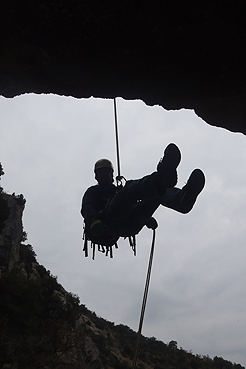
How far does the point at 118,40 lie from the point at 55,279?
23.9m

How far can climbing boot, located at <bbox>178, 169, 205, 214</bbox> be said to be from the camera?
3.23 meters

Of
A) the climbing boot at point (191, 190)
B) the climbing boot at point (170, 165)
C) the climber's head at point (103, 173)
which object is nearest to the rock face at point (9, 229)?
the climber's head at point (103, 173)

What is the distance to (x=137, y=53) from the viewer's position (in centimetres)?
249

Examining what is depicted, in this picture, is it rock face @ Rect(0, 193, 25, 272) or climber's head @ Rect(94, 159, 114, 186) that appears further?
rock face @ Rect(0, 193, 25, 272)

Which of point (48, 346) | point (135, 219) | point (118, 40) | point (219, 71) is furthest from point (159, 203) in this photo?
point (48, 346)

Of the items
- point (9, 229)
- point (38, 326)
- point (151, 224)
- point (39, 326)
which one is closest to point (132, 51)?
point (151, 224)

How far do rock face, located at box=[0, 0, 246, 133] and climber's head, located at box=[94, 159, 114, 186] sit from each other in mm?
2119

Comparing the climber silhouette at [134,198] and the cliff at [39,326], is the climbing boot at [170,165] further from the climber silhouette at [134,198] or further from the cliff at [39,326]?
the cliff at [39,326]

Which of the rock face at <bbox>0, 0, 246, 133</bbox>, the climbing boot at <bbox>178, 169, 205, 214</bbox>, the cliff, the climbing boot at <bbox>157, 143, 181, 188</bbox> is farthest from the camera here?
the cliff

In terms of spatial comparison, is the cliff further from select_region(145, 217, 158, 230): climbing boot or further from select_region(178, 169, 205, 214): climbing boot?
select_region(178, 169, 205, 214): climbing boot

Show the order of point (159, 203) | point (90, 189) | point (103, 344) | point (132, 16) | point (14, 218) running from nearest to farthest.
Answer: point (132, 16) → point (159, 203) → point (90, 189) → point (14, 218) → point (103, 344)

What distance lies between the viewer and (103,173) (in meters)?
5.00

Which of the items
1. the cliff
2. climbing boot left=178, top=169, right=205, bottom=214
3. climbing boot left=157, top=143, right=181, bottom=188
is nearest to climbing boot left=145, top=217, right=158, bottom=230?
climbing boot left=178, top=169, right=205, bottom=214

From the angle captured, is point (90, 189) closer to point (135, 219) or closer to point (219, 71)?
point (135, 219)
